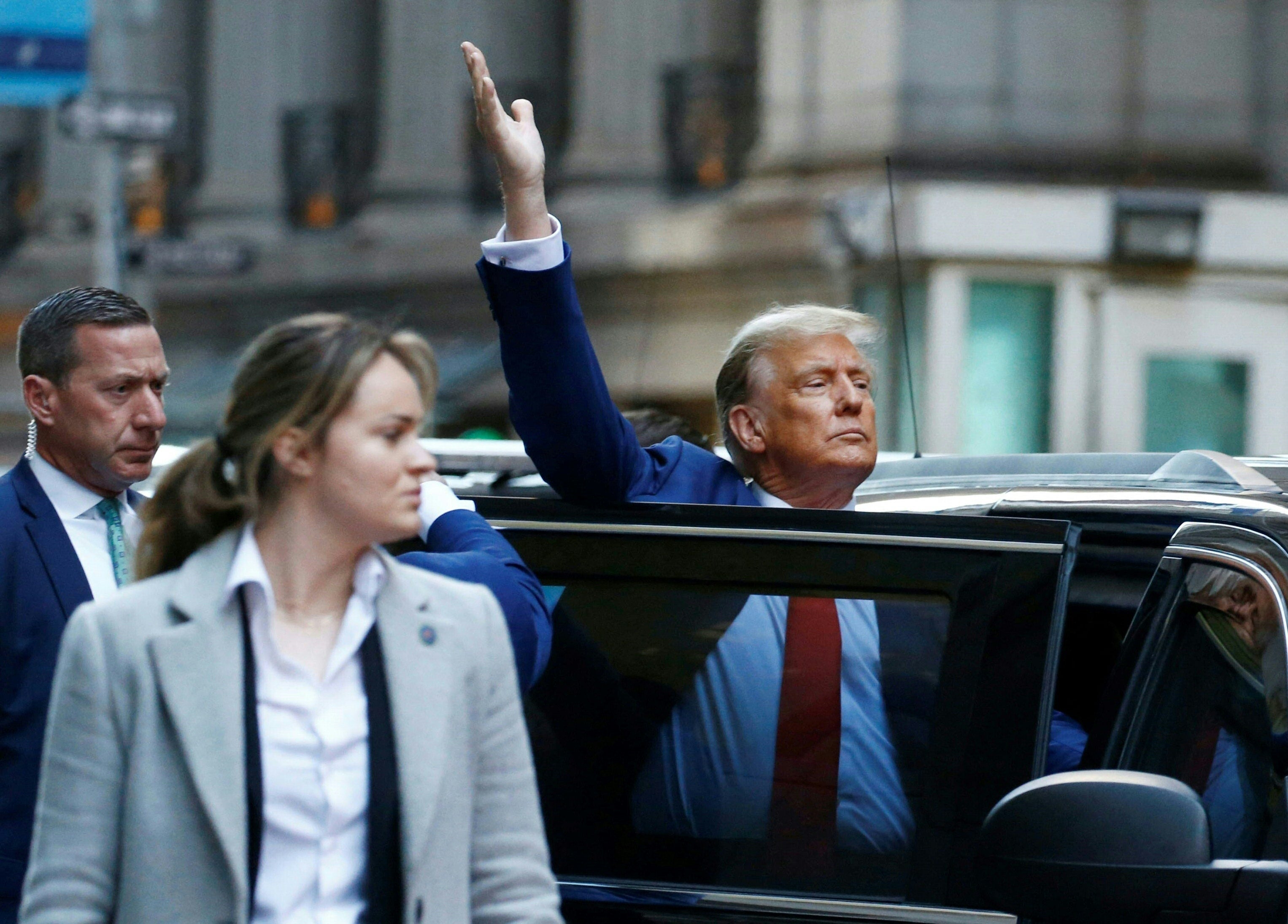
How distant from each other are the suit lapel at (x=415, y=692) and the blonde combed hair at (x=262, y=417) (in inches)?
6.9

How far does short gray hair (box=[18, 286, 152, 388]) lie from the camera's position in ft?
9.12

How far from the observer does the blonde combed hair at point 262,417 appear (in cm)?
189

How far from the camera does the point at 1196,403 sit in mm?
13844

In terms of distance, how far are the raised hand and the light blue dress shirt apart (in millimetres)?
693

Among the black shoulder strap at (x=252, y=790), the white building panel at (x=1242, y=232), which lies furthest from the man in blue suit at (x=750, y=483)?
the white building panel at (x=1242, y=232)

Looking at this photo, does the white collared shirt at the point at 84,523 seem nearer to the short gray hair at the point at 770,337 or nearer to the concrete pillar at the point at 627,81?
the short gray hair at the point at 770,337

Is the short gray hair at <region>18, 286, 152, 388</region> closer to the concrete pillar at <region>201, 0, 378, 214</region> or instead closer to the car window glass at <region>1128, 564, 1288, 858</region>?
the car window glass at <region>1128, 564, 1288, 858</region>

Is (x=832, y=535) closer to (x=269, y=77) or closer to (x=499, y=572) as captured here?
(x=499, y=572)

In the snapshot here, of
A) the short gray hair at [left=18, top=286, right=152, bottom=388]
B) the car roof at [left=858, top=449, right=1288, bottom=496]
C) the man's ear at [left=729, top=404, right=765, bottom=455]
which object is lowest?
the car roof at [left=858, top=449, right=1288, bottom=496]

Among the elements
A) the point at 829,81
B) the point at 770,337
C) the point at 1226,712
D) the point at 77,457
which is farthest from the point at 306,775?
the point at 829,81

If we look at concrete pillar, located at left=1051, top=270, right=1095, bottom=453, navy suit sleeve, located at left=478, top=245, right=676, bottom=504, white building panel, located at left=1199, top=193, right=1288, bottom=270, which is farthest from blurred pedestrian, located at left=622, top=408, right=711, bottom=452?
white building panel, located at left=1199, top=193, right=1288, bottom=270

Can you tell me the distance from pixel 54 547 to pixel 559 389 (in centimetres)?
80

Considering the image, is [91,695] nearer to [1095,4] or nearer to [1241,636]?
[1241,636]

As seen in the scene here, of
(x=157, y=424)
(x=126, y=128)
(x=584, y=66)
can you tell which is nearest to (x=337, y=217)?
(x=584, y=66)
